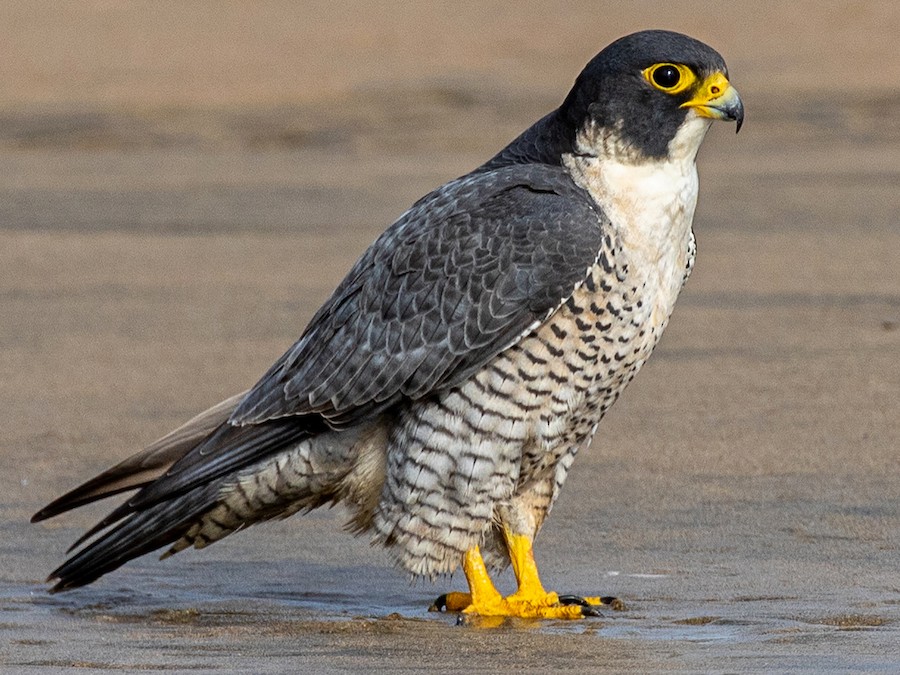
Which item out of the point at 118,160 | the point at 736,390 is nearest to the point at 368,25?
the point at 118,160

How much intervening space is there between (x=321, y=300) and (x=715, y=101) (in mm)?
4622

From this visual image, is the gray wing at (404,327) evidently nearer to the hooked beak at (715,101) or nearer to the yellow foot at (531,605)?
the hooked beak at (715,101)

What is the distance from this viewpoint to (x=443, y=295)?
532cm

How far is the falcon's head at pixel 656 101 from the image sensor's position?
5.34 metres

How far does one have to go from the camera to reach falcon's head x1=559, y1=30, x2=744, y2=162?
17.5ft

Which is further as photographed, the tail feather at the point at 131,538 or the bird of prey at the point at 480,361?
the tail feather at the point at 131,538

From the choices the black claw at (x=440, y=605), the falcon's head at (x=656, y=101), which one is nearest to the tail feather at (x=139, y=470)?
the black claw at (x=440, y=605)

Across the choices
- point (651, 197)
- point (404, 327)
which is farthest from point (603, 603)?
point (651, 197)

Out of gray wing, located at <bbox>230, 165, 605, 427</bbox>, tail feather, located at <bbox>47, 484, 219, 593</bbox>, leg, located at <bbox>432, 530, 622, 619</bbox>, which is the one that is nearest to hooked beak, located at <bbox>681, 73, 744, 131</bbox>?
gray wing, located at <bbox>230, 165, 605, 427</bbox>

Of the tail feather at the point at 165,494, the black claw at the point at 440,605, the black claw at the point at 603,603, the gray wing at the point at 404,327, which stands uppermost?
the gray wing at the point at 404,327

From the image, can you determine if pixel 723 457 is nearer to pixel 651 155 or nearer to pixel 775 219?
pixel 651 155

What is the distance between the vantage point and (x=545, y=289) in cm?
516

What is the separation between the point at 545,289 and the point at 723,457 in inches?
72.9

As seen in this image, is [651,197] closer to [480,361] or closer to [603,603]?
[480,361]
